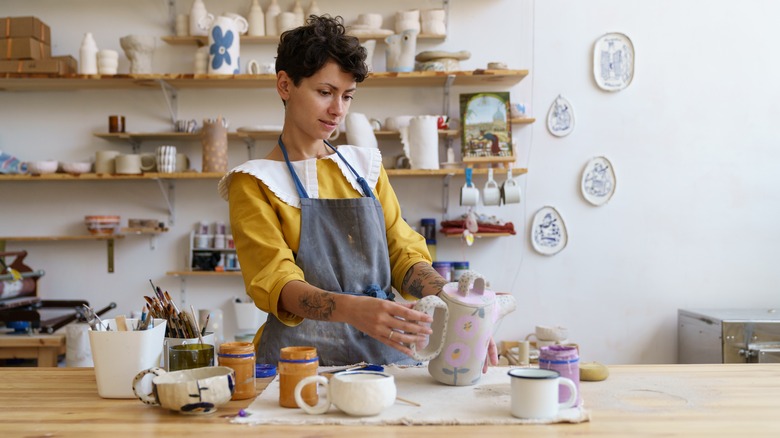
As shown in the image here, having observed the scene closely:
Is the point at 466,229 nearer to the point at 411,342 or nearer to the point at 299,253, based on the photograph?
the point at 299,253

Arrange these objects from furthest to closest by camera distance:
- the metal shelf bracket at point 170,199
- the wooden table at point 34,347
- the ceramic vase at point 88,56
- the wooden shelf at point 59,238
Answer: the metal shelf bracket at point 170,199, the wooden shelf at point 59,238, the ceramic vase at point 88,56, the wooden table at point 34,347

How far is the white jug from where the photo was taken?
384 centimetres

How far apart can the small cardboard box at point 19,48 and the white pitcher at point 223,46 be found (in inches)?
37.3

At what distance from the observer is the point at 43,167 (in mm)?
3928

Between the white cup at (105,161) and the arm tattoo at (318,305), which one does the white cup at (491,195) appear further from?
the arm tattoo at (318,305)

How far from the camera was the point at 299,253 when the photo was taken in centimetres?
193

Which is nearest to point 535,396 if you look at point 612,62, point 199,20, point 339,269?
point 339,269

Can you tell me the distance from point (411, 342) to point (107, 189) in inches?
125

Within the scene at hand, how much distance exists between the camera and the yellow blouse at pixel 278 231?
70.1 inches

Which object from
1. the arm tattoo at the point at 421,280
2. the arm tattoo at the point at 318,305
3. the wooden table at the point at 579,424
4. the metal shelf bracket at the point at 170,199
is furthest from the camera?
the metal shelf bracket at the point at 170,199

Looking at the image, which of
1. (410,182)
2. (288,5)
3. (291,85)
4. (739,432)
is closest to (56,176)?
(288,5)

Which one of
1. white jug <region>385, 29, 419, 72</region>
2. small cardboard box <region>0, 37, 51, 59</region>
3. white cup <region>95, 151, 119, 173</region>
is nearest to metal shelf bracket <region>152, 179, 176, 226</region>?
white cup <region>95, 151, 119, 173</region>

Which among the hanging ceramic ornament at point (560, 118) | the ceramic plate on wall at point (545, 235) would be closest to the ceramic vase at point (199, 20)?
the hanging ceramic ornament at point (560, 118)

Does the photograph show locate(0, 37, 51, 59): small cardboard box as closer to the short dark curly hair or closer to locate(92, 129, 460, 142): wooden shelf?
locate(92, 129, 460, 142): wooden shelf
